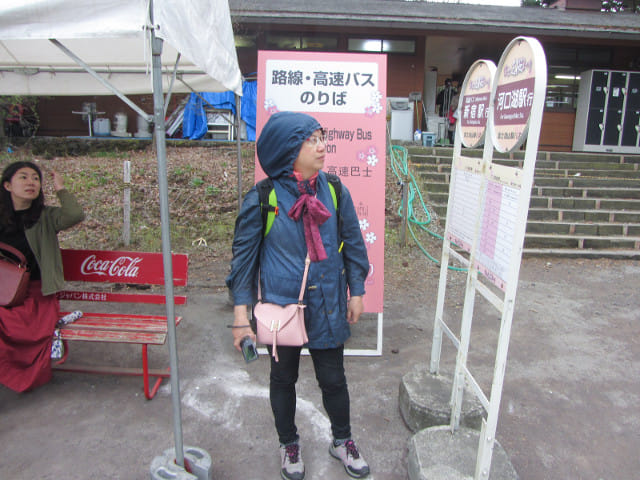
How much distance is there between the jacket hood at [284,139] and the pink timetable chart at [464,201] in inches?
34.3

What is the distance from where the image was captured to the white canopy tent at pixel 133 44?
1.89m

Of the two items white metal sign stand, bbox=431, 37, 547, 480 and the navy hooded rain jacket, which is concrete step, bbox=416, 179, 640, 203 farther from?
the navy hooded rain jacket

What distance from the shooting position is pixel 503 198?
6.31ft

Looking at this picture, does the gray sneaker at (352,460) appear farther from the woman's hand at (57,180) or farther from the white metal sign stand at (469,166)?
the woman's hand at (57,180)

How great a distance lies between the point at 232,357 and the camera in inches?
143

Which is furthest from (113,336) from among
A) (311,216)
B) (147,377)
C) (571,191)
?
(571,191)

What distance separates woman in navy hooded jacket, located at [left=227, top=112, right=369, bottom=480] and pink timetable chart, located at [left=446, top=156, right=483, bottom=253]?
60cm

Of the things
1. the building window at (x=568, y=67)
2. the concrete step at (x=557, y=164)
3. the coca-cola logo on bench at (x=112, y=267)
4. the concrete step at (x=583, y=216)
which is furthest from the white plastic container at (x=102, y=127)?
the building window at (x=568, y=67)

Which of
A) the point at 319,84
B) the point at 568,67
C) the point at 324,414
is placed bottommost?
the point at 324,414

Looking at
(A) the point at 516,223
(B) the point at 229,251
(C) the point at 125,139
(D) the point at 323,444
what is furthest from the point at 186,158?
(A) the point at 516,223

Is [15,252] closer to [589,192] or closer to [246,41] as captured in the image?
[589,192]

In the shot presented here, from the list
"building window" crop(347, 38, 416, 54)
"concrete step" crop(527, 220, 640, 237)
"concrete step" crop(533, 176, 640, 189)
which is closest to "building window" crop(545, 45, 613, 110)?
"building window" crop(347, 38, 416, 54)

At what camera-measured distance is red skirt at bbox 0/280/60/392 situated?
2914 millimetres

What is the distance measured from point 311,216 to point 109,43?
267 centimetres
